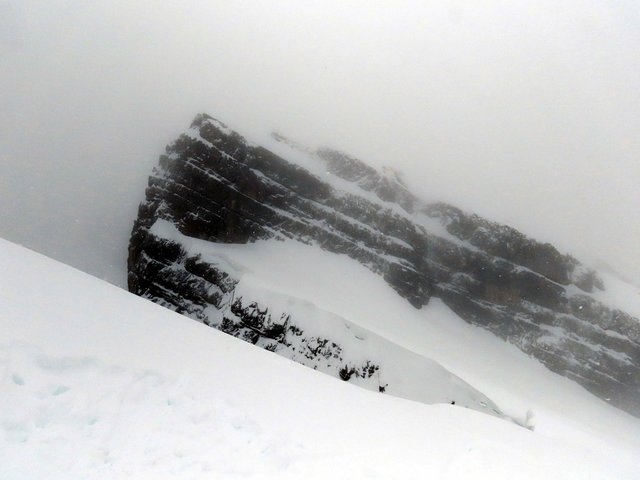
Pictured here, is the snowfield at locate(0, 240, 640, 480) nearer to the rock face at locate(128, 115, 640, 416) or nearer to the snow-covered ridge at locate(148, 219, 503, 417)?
the snow-covered ridge at locate(148, 219, 503, 417)

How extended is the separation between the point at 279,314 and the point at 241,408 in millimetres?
48911

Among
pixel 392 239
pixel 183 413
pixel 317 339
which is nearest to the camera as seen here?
pixel 183 413

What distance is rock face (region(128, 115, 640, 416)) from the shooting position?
228 ft

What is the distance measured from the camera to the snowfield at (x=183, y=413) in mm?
5539

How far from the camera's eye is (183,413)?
676 cm

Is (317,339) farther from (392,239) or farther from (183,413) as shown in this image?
(183,413)

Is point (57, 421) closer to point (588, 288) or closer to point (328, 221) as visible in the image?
point (328, 221)

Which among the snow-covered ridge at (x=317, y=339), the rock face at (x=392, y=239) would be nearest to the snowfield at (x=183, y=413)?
the snow-covered ridge at (x=317, y=339)

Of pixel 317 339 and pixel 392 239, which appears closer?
pixel 317 339

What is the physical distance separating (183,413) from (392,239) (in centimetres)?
7434

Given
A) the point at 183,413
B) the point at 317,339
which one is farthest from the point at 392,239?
the point at 183,413

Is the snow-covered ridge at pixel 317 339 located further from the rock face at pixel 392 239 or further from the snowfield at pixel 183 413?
the snowfield at pixel 183 413

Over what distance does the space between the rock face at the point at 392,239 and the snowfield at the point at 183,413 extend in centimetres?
5887

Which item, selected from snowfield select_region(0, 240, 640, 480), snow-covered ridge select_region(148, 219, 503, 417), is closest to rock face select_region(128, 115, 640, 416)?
snow-covered ridge select_region(148, 219, 503, 417)
